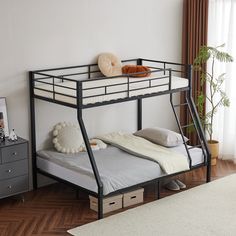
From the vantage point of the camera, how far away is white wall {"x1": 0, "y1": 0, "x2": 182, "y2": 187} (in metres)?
5.67

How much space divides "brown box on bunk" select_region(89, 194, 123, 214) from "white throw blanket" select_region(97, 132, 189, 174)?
0.56 meters

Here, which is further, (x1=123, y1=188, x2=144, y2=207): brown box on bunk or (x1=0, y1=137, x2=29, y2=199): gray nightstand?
(x1=123, y1=188, x2=144, y2=207): brown box on bunk

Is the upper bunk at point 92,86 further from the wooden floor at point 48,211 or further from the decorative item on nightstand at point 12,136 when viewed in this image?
the wooden floor at point 48,211

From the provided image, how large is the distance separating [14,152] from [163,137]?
5.39ft

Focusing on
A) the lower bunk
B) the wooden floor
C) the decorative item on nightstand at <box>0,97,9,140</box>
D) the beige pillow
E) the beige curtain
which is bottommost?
the wooden floor

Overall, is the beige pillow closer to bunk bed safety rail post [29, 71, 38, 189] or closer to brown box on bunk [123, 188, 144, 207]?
brown box on bunk [123, 188, 144, 207]

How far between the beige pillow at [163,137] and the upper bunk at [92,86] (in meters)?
0.52

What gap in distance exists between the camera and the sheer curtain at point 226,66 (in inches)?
267

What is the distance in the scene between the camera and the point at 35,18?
5.75 m

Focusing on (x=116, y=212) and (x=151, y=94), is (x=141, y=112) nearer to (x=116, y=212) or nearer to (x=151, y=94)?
(x=151, y=94)

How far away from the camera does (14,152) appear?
5.46 metres

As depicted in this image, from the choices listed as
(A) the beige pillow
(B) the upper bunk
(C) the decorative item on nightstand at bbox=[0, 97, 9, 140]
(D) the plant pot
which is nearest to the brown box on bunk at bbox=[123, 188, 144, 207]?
(A) the beige pillow

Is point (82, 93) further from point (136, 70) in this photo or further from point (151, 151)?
point (151, 151)

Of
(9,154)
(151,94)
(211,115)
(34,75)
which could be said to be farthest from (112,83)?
(211,115)
